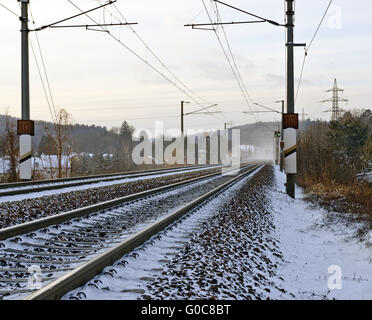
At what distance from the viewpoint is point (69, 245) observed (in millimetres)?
6090

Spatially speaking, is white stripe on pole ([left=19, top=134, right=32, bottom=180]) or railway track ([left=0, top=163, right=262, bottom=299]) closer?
railway track ([left=0, top=163, right=262, bottom=299])

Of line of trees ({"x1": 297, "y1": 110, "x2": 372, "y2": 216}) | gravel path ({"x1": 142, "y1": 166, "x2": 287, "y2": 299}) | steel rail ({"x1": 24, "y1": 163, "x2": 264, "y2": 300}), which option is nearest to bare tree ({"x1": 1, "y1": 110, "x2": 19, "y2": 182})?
line of trees ({"x1": 297, "y1": 110, "x2": 372, "y2": 216})

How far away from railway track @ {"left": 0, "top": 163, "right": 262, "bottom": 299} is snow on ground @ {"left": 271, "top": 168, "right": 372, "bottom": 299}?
2570mm

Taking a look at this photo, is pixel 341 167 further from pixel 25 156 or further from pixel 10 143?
pixel 10 143

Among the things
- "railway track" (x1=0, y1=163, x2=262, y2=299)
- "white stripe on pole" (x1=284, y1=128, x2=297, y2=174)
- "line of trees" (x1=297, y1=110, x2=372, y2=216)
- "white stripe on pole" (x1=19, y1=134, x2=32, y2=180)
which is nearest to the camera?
"railway track" (x1=0, y1=163, x2=262, y2=299)

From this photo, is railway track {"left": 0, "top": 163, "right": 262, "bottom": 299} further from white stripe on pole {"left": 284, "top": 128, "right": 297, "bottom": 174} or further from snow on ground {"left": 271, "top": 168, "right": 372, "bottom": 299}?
white stripe on pole {"left": 284, "top": 128, "right": 297, "bottom": 174}

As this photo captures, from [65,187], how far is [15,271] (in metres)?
11.1

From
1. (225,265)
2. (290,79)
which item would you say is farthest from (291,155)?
(225,265)

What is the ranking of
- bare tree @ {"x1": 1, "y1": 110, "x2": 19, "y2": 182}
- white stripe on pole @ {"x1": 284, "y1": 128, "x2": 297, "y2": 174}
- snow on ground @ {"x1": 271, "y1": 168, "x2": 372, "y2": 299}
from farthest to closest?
bare tree @ {"x1": 1, "y1": 110, "x2": 19, "y2": 182}, white stripe on pole @ {"x1": 284, "y1": 128, "x2": 297, "y2": 174}, snow on ground @ {"x1": 271, "y1": 168, "x2": 372, "y2": 299}

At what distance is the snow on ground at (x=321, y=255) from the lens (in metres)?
5.54

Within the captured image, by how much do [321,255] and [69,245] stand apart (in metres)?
4.94

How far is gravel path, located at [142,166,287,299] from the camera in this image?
4348mm

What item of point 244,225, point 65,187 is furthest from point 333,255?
point 65,187
